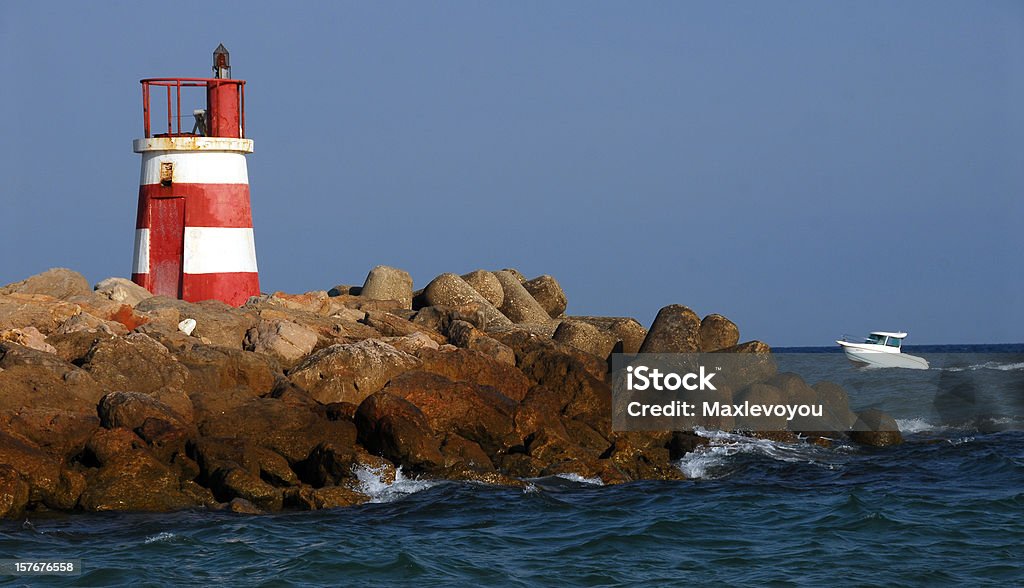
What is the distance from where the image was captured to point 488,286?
22391 millimetres

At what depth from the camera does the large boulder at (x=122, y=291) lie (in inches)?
723

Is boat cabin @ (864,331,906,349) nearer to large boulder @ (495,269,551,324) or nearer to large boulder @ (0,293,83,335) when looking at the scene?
large boulder @ (495,269,551,324)

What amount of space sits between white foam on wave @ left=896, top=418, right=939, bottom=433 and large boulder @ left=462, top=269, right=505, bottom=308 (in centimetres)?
710

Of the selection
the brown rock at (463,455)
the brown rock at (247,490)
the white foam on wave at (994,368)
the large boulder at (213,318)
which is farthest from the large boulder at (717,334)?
the white foam on wave at (994,368)

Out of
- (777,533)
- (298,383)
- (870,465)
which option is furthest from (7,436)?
(870,465)

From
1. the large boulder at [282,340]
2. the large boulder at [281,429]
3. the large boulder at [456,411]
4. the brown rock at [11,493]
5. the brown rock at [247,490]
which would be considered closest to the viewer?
the brown rock at [11,493]

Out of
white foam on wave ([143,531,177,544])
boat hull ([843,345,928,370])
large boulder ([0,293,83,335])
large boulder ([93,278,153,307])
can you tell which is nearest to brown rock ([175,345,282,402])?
large boulder ([0,293,83,335])

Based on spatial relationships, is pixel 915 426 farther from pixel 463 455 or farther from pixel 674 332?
pixel 463 455

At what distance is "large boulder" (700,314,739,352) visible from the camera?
2022 centimetres

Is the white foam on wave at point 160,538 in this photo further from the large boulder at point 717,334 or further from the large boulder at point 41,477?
the large boulder at point 717,334

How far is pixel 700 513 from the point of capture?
1303 cm

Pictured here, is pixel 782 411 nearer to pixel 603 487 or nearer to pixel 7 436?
pixel 603 487

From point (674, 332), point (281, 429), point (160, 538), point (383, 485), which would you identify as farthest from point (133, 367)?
point (674, 332)

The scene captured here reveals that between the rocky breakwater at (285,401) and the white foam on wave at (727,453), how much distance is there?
254mm
